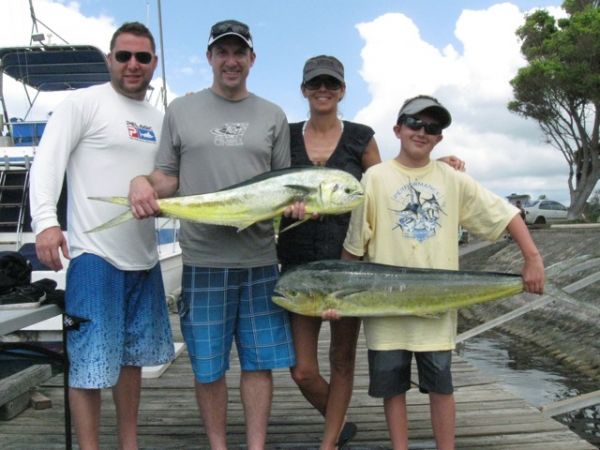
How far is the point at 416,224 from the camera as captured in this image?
9.62ft

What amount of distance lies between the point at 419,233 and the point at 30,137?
778 cm

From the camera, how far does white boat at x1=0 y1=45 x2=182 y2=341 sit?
766 cm

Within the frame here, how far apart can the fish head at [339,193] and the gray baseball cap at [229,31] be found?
Result: 833 millimetres

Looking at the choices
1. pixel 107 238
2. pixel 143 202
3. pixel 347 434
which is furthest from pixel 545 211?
pixel 143 202

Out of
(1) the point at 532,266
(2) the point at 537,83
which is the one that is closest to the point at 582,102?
(2) the point at 537,83

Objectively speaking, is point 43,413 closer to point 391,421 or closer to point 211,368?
point 211,368

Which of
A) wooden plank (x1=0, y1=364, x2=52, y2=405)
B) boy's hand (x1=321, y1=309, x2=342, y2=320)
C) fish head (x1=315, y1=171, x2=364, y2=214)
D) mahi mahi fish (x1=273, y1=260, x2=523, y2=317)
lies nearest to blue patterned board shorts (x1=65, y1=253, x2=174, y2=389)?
mahi mahi fish (x1=273, y1=260, x2=523, y2=317)

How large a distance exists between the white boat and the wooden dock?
2.85 m

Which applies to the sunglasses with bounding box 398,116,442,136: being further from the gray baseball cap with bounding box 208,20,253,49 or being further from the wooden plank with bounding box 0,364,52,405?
the wooden plank with bounding box 0,364,52,405

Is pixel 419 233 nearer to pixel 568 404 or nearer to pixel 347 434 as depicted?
pixel 347 434

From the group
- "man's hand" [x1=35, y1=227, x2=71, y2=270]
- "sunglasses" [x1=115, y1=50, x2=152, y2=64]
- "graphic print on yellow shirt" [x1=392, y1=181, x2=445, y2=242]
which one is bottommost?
"man's hand" [x1=35, y1=227, x2=71, y2=270]

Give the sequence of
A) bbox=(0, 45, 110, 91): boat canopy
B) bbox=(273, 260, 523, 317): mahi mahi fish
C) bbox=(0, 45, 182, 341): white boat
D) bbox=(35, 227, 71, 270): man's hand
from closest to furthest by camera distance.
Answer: bbox=(35, 227, 71, 270): man's hand
bbox=(273, 260, 523, 317): mahi mahi fish
bbox=(0, 45, 182, 341): white boat
bbox=(0, 45, 110, 91): boat canopy

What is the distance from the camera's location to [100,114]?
2.96 m

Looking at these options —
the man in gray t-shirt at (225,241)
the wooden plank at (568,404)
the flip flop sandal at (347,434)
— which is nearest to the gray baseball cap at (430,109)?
the man in gray t-shirt at (225,241)
